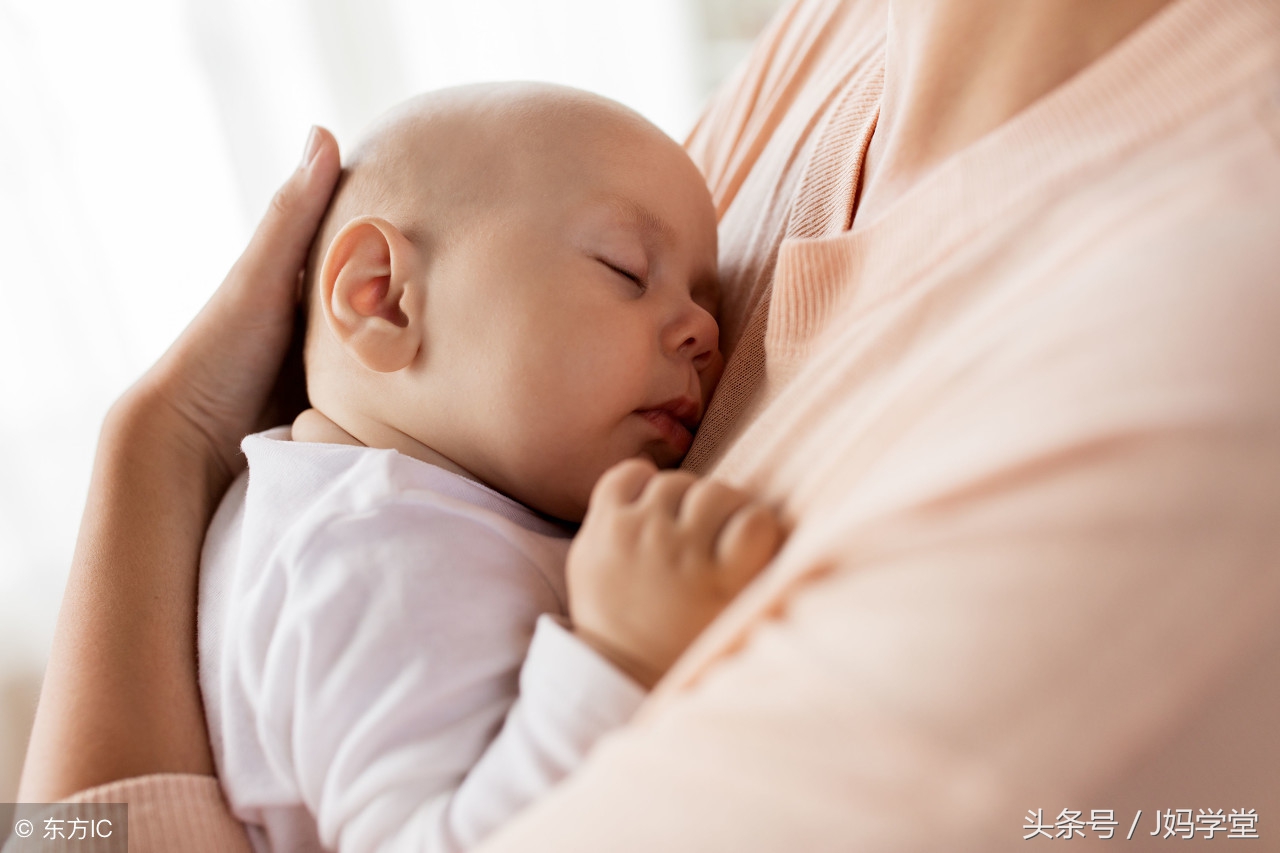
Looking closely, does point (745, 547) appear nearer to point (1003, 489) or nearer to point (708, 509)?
point (708, 509)

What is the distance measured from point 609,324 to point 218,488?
0.47 meters

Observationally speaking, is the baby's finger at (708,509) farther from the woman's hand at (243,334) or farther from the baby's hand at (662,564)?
the woman's hand at (243,334)

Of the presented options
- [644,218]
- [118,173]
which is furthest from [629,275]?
[118,173]

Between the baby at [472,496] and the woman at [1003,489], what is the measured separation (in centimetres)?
8

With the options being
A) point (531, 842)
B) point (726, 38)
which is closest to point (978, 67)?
point (531, 842)

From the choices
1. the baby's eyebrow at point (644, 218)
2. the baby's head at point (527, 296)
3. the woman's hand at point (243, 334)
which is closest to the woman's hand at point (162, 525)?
the woman's hand at point (243, 334)

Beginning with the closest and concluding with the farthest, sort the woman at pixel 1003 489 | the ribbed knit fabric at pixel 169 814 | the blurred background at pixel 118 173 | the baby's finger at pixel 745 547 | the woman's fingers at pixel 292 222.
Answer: the woman at pixel 1003 489, the baby's finger at pixel 745 547, the ribbed knit fabric at pixel 169 814, the woman's fingers at pixel 292 222, the blurred background at pixel 118 173

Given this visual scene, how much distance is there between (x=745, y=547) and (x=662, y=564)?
60 millimetres

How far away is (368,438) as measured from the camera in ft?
3.14

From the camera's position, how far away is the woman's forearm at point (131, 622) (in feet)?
2.51

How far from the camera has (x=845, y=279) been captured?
26.7 inches

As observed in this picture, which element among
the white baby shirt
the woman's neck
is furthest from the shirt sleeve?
the woman's neck

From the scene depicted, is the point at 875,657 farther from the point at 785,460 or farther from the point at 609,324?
the point at 609,324

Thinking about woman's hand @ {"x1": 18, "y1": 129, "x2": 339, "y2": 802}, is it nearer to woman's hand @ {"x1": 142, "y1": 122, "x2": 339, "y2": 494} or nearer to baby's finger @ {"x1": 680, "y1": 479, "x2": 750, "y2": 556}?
woman's hand @ {"x1": 142, "y1": 122, "x2": 339, "y2": 494}
